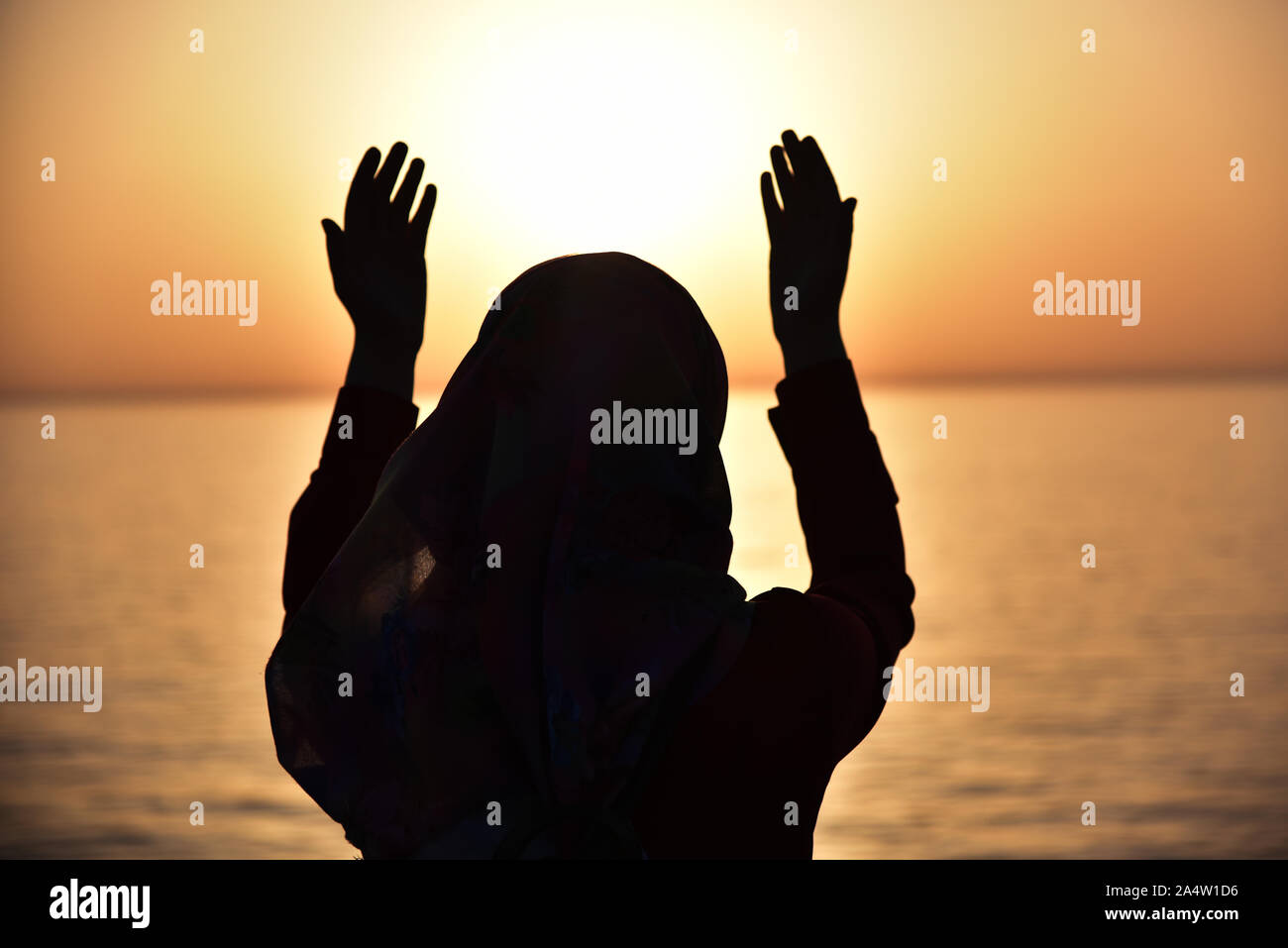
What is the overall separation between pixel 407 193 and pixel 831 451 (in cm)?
75

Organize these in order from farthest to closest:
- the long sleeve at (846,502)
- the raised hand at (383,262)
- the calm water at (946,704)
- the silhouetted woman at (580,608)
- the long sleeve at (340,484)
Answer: the calm water at (946,704) → the raised hand at (383,262) → the long sleeve at (340,484) → the long sleeve at (846,502) → the silhouetted woman at (580,608)

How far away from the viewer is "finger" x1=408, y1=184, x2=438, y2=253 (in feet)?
5.65

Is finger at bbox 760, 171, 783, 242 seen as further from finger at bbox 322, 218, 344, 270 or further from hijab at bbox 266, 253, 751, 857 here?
finger at bbox 322, 218, 344, 270

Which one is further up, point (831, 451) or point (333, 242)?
point (333, 242)

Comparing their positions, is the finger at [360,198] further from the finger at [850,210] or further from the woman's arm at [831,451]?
the finger at [850,210]

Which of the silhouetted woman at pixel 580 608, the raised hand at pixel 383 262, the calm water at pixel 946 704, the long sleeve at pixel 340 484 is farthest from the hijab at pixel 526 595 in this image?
the calm water at pixel 946 704

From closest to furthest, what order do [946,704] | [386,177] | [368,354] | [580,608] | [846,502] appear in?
[580,608], [846,502], [368,354], [386,177], [946,704]

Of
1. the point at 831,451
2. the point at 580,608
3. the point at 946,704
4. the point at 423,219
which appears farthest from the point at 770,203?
the point at 946,704

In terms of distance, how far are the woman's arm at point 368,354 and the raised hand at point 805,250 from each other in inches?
20.3

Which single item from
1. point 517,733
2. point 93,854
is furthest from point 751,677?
point 93,854

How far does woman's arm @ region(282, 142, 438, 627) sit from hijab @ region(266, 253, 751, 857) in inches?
5.0

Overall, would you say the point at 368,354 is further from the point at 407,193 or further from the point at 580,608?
the point at 580,608

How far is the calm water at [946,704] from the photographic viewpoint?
19.9 ft

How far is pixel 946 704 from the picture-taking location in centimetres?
870
